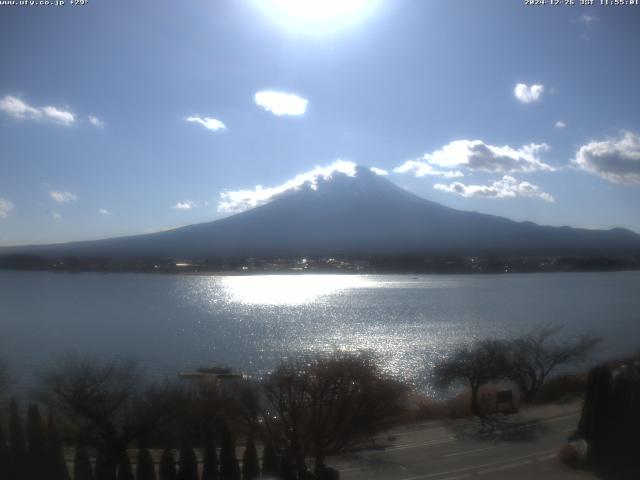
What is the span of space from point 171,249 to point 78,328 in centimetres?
3233

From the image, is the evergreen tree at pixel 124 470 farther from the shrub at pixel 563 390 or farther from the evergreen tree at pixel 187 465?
the shrub at pixel 563 390

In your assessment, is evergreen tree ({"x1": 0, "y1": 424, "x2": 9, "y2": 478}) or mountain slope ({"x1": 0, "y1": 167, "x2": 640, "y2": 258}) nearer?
evergreen tree ({"x1": 0, "y1": 424, "x2": 9, "y2": 478})

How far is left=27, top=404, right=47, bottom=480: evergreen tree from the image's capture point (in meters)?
4.58

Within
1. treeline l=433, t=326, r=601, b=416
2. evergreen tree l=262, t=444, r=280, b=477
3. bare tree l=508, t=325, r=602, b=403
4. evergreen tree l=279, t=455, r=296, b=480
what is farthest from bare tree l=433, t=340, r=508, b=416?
evergreen tree l=262, t=444, r=280, b=477

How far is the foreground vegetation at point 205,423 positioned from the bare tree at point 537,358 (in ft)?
6.28

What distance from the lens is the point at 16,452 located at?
15.2ft

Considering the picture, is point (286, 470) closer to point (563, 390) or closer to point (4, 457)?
point (4, 457)

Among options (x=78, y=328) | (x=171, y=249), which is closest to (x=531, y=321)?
(x=78, y=328)

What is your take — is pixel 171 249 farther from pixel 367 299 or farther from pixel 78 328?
pixel 78 328

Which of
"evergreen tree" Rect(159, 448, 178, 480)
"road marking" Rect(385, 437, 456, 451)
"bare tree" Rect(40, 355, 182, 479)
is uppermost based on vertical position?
"bare tree" Rect(40, 355, 182, 479)

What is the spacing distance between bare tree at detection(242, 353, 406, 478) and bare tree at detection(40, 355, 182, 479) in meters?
0.98

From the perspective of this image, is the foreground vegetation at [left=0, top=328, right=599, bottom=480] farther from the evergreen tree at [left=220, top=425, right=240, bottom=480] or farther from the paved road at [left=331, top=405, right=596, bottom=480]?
the paved road at [left=331, top=405, right=596, bottom=480]

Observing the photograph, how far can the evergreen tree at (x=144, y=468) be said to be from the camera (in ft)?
15.6

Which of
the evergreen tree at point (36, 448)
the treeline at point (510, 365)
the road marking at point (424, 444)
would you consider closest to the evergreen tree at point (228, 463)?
the evergreen tree at point (36, 448)
